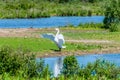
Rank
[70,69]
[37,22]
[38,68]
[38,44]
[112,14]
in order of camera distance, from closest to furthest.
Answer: [38,68]
[70,69]
[38,44]
[112,14]
[37,22]

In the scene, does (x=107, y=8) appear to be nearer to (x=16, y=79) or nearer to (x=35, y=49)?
(x=35, y=49)

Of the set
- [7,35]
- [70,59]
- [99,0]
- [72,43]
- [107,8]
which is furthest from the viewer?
[99,0]

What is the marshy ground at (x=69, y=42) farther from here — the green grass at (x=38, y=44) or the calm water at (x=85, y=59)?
the calm water at (x=85, y=59)

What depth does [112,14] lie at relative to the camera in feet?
197

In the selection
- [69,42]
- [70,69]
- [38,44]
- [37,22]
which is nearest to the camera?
[70,69]

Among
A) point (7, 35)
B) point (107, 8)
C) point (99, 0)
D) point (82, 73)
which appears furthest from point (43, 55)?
point (99, 0)

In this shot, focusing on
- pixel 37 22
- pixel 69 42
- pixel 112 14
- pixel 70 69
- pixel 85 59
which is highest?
pixel 70 69

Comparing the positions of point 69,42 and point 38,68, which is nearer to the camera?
point 38,68

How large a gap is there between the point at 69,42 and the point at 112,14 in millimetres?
16141

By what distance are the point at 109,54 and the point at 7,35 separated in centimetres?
1180

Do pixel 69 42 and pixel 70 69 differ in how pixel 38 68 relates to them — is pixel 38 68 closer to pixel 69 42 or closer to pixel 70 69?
pixel 70 69

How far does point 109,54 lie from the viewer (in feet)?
135

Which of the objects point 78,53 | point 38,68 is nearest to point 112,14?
point 78,53

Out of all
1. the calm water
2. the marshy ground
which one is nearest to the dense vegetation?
the calm water
